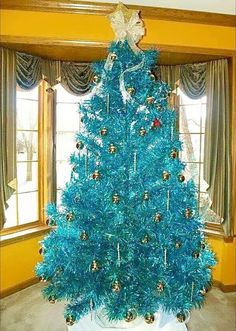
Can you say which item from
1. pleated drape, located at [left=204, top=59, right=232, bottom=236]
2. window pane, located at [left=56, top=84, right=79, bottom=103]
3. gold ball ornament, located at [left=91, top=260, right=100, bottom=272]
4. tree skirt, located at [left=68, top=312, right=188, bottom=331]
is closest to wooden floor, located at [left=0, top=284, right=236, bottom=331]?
tree skirt, located at [left=68, top=312, right=188, bottom=331]

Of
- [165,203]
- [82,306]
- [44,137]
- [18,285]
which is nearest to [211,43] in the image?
[165,203]

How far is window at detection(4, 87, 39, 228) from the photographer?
3.00 meters

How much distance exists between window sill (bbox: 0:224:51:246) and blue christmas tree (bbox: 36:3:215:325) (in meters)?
Result: 0.96

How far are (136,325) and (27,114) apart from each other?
2.27 m

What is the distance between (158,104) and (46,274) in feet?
4.58

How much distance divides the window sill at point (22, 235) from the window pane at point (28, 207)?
0.13 m

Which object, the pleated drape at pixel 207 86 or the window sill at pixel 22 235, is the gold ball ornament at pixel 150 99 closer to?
the pleated drape at pixel 207 86

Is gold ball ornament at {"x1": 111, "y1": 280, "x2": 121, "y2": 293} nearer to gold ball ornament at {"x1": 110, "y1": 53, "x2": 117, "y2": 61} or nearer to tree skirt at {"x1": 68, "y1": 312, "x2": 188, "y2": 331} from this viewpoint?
tree skirt at {"x1": 68, "y1": 312, "x2": 188, "y2": 331}

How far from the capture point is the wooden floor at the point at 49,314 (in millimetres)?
2330

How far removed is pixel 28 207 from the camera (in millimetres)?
3146

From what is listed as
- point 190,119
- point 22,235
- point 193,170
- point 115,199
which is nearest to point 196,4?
point 190,119

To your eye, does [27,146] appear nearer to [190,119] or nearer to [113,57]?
[113,57]

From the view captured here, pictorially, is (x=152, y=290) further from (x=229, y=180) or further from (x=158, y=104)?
(x=229, y=180)

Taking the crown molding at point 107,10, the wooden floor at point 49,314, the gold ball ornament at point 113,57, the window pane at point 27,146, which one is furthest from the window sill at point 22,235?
the crown molding at point 107,10
